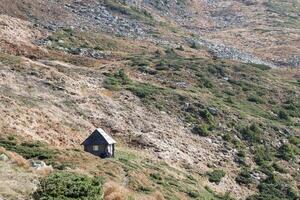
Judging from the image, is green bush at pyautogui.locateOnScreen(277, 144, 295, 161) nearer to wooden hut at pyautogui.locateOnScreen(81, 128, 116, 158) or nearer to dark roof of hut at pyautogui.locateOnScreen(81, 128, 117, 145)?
wooden hut at pyautogui.locateOnScreen(81, 128, 116, 158)

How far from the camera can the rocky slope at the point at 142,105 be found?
129 feet

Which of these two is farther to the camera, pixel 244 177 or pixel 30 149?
pixel 244 177

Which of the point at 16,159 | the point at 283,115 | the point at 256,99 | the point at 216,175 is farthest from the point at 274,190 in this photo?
the point at 16,159

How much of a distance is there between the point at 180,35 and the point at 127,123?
55.8m

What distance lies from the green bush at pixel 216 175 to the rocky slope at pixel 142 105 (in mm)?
210

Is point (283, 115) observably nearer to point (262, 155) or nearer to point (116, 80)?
point (262, 155)

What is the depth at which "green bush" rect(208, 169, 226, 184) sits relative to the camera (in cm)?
4459

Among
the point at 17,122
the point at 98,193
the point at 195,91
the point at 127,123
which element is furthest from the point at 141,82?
the point at 98,193

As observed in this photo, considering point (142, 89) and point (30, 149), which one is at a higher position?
point (30, 149)

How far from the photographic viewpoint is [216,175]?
4525cm

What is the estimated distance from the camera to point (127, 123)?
4919 centimetres

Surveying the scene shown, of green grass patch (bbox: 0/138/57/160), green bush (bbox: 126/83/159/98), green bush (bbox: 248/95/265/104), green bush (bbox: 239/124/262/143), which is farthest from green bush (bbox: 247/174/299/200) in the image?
green bush (bbox: 248/95/265/104)

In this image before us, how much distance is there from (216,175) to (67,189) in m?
24.7

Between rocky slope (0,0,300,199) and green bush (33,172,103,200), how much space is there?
1.44 m
